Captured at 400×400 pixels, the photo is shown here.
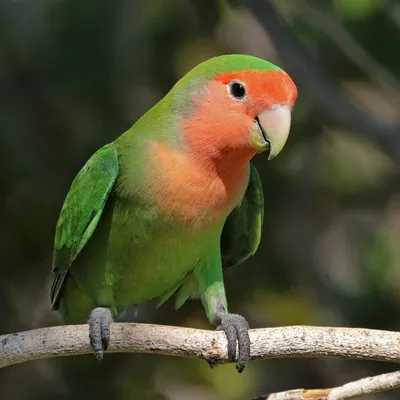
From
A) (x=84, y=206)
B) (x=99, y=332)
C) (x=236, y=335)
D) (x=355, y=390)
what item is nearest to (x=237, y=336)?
(x=236, y=335)

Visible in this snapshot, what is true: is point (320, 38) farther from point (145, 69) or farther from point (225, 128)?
point (225, 128)

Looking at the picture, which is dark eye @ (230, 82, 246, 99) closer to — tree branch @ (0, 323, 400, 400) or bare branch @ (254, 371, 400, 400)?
tree branch @ (0, 323, 400, 400)

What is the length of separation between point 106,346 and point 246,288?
150cm

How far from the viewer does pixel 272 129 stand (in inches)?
115

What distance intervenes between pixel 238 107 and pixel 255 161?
141 centimetres

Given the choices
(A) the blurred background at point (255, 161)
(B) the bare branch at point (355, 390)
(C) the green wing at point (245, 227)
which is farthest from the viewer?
(A) the blurred background at point (255, 161)

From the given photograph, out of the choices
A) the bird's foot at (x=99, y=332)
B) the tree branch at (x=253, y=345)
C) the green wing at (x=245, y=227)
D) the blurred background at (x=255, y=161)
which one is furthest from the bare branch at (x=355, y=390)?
the blurred background at (x=255, y=161)

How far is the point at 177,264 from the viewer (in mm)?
3236

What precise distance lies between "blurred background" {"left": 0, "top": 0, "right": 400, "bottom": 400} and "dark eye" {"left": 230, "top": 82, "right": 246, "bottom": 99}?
1.21 meters

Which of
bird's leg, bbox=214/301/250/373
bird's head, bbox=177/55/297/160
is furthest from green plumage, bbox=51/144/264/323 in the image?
bird's head, bbox=177/55/297/160

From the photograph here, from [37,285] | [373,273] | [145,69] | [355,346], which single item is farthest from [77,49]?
[355,346]

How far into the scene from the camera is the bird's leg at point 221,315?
294cm

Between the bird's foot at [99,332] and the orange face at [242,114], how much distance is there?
66 cm

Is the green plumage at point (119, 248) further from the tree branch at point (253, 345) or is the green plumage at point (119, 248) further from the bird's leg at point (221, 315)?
the tree branch at point (253, 345)
